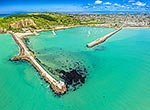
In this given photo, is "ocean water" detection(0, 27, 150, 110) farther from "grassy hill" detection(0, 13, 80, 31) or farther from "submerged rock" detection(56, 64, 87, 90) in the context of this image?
"grassy hill" detection(0, 13, 80, 31)

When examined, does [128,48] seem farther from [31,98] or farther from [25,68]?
[31,98]

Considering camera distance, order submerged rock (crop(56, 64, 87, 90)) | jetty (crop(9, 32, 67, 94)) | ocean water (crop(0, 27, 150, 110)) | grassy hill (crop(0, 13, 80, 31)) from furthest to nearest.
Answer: grassy hill (crop(0, 13, 80, 31)) < submerged rock (crop(56, 64, 87, 90)) < jetty (crop(9, 32, 67, 94)) < ocean water (crop(0, 27, 150, 110))

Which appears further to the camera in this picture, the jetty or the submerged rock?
the submerged rock

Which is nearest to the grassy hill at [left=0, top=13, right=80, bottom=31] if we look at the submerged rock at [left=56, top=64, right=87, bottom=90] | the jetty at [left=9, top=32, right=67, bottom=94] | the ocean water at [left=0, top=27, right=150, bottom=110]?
the ocean water at [left=0, top=27, right=150, bottom=110]

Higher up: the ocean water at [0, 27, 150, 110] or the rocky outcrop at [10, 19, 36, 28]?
the ocean water at [0, 27, 150, 110]

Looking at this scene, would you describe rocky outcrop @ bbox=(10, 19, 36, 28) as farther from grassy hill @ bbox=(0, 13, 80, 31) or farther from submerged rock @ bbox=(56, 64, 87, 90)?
submerged rock @ bbox=(56, 64, 87, 90)

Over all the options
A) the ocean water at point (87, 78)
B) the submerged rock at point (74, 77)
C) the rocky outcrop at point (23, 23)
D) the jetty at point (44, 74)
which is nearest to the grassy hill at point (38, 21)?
the rocky outcrop at point (23, 23)

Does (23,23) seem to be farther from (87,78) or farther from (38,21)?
(87,78)

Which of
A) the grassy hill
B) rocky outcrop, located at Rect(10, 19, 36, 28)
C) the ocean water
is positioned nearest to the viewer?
the ocean water

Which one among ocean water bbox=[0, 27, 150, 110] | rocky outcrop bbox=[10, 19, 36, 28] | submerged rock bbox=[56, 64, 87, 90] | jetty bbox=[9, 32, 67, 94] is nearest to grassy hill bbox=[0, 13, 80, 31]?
rocky outcrop bbox=[10, 19, 36, 28]
